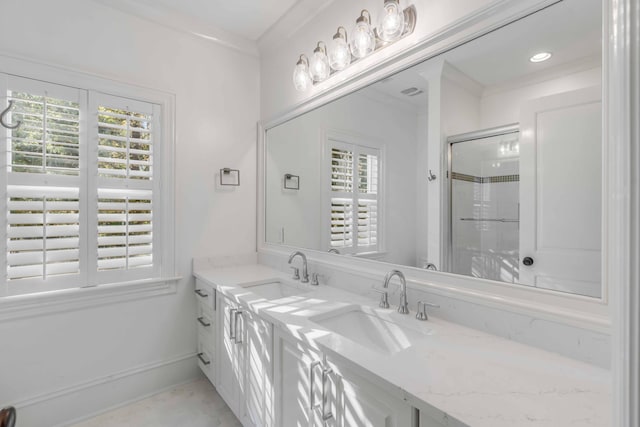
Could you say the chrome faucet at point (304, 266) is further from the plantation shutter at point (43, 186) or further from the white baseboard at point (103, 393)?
the plantation shutter at point (43, 186)

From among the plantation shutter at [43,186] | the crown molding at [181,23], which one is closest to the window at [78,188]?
the plantation shutter at [43,186]

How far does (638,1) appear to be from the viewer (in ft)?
1.13

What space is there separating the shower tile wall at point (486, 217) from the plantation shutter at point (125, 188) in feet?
6.28

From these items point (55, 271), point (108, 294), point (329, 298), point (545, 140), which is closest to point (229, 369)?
point (329, 298)

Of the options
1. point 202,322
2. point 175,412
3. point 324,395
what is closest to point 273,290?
point 202,322

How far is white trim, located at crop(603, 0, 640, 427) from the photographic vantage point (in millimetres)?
356

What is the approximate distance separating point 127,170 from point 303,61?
1345 mm

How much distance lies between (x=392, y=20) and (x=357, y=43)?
0.23 metres

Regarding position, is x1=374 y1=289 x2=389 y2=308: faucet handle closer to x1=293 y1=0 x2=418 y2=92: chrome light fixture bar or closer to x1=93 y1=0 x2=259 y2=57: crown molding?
x1=293 y1=0 x2=418 y2=92: chrome light fixture bar

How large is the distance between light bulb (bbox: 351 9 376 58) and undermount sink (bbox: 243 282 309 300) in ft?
4.70

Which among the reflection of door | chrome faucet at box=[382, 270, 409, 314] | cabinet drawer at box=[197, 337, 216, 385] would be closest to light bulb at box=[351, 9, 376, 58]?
the reflection of door

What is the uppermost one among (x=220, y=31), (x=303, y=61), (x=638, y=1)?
(x=220, y=31)

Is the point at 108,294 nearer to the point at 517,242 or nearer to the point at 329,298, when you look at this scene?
the point at 329,298

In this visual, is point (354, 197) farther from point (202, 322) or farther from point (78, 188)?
point (78, 188)
